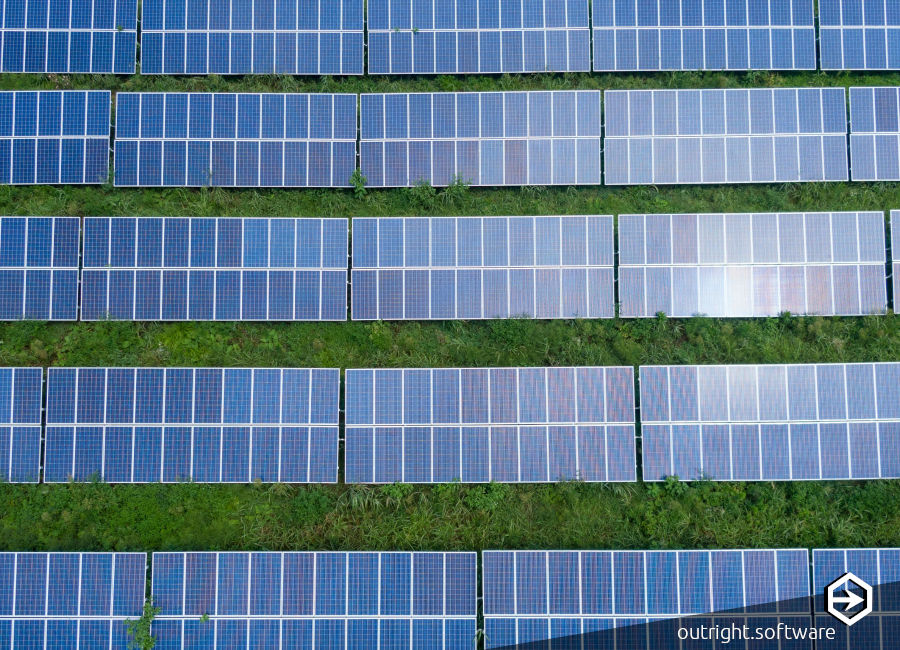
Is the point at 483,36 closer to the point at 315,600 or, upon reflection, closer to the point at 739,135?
the point at 739,135

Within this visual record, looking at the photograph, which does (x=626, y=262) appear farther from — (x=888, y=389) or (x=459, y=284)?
(x=888, y=389)

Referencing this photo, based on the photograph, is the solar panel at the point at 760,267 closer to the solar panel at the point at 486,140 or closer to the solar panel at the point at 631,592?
the solar panel at the point at 486,140

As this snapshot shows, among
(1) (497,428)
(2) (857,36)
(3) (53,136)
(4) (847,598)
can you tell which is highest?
(2) (857,36)

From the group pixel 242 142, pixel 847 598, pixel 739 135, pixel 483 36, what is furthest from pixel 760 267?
pixel 242 142

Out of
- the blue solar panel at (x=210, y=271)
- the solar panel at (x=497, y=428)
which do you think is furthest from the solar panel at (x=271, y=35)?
the solar panel at (x=497, y=428)

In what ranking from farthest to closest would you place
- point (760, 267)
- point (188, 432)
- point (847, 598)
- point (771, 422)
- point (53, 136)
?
point (53, 136) < point (760, 267) < point (188, 432) < point (771, 422) < point (847, 598)

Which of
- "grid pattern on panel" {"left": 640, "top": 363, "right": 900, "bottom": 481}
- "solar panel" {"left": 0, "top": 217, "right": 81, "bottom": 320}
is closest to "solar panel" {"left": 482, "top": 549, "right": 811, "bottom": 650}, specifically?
"grid pattern on panel" {"left": 640, "top": 363, "right": 900, "bottom": 481}
